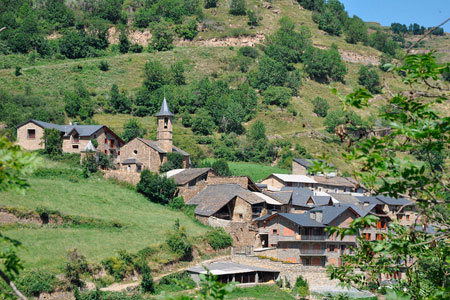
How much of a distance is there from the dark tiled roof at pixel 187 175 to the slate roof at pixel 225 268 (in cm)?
1045

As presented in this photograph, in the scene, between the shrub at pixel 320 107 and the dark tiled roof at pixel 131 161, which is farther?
the shrub at pixel 320 107

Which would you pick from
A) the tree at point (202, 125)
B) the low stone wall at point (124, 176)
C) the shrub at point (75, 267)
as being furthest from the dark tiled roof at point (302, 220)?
the tree at point (202, 125)

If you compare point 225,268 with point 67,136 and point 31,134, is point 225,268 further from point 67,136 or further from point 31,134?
point 31,134

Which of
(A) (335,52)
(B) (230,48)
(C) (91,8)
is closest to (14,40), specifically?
(C) (91,8)

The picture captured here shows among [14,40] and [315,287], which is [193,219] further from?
[14,40]

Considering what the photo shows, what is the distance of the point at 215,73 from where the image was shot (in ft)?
367

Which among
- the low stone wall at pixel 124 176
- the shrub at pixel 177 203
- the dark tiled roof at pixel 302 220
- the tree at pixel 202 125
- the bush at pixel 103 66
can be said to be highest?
the bush at pixel 103 66

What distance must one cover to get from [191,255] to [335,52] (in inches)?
3629

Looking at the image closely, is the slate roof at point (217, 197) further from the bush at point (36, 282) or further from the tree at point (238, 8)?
the tree at point (238, 8)

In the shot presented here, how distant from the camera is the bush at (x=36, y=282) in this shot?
3062 centimetres

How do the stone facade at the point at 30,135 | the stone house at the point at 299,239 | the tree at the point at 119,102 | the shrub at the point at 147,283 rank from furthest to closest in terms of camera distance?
1. the tree at the point at 119,102
2. the stone facade at the point at 30,135
3. the stone house at the point at 299,239
4. the shrub at the point at 147,283

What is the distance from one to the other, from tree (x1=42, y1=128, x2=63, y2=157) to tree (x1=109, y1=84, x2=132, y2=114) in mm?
30045

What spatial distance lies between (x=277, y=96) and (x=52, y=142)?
53.6 m

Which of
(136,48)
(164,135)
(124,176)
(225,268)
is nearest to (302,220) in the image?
(225,268)
